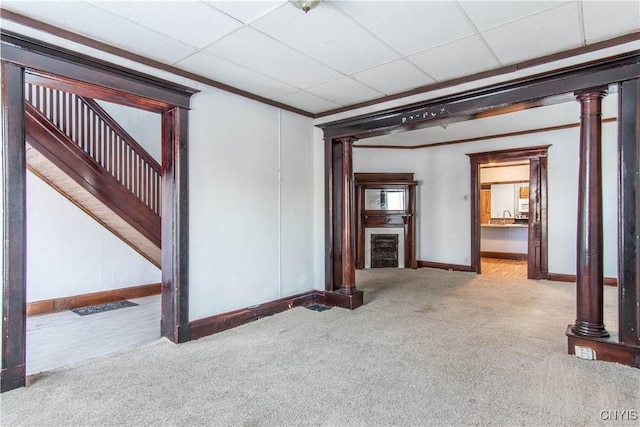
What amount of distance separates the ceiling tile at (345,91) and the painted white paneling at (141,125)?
2.63 meters

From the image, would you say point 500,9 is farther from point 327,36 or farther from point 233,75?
point 233,75

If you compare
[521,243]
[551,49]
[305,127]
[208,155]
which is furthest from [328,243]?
[521,243]

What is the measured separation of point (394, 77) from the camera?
334 centimetres

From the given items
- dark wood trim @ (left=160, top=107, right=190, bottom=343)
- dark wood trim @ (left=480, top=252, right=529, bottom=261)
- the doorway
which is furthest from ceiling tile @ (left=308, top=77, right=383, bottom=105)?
dark wood trim @ (left=480, top=252, right=529, bottom=261)

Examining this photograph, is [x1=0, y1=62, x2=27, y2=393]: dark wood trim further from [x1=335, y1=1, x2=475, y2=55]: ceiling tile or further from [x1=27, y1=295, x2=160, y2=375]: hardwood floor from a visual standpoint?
[x1=335, y1=1, x2=475, y2=55]: ceiling tile

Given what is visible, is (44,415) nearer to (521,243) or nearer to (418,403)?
(418,403)

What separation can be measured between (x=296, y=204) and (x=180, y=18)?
251 centimetres

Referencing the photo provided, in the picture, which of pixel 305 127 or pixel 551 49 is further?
pixel 305 127

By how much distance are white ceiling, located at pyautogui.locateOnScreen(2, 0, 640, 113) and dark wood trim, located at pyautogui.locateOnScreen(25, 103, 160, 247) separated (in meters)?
1.49

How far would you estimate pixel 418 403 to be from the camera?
209cm

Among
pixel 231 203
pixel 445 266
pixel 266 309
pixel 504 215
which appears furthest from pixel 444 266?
pixel 231 203

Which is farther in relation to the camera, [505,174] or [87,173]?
[505,174]

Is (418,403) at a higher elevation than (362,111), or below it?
below

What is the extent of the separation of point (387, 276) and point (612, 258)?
3.43m
